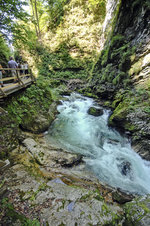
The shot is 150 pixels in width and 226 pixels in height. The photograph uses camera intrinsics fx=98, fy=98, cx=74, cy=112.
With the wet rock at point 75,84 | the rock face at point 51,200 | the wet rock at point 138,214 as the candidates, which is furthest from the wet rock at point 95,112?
the wet rock at point 75,84

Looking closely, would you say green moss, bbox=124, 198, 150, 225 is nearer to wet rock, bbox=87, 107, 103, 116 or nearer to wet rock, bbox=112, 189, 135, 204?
wet rock, bbox=112, 189, 135, 204

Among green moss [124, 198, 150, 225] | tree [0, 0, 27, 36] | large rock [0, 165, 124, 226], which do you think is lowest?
green moss [124, 198, 150, 225]

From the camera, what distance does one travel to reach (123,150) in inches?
223

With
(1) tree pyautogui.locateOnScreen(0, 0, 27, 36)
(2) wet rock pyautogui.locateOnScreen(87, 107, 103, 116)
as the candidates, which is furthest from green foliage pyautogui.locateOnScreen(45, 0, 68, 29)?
(2) wet rock pyautogui.locateOnScreen(87, 107, 103, 116)

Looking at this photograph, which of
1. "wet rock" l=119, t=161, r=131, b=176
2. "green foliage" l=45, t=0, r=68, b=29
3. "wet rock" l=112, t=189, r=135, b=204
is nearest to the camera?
"wet rock" l=112, t=189, r=135, b=204

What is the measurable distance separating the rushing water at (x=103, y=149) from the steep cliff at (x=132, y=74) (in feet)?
2.31

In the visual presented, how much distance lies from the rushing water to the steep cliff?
71 centimetres

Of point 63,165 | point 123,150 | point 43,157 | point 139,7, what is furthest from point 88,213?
point 139,7

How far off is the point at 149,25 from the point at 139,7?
2.26m

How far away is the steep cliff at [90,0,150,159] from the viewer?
18.5ft

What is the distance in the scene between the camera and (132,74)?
7438mm

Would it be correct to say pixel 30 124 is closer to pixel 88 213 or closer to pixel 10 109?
pixel 10 109

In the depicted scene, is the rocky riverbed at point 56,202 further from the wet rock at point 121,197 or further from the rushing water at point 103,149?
the rushing water at point 103,149

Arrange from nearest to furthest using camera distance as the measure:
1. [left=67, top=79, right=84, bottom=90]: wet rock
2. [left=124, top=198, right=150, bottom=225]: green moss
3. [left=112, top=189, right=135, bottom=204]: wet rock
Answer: [left=124, top=198, right=150, bottom=225]: green moss, [left=112, top=189, right=135, bottom=204]: wet rock, [left=67, top=79, right=84, bottom=90]: wet rock
